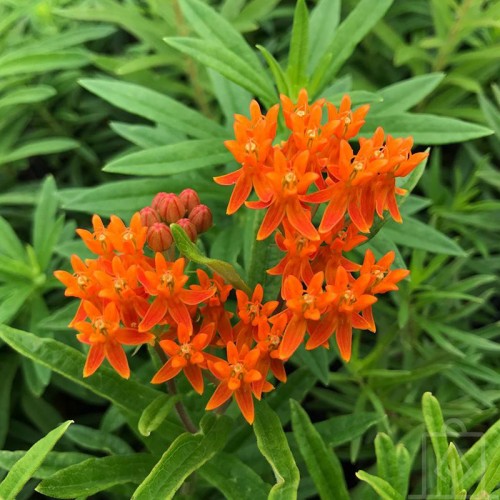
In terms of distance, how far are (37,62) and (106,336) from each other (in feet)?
4.92

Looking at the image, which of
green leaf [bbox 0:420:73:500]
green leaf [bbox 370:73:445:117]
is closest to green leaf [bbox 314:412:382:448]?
green leaf [bbox 0:420:73:500]

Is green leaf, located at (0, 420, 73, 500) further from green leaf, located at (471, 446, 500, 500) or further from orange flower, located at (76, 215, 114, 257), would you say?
green leaf, located at (471, 446, 500, 500)

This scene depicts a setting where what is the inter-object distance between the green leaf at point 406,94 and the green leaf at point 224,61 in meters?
0.45

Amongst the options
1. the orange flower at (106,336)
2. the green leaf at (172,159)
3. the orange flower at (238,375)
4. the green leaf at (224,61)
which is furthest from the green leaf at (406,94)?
the orange flower at (106,336)

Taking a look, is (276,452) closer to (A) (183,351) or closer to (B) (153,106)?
(A) (183,351)

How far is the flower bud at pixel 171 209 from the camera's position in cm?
161

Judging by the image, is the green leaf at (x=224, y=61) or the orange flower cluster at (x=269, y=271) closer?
the orange flower cluster at (x=269, y=271)

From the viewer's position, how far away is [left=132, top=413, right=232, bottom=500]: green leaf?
1.47m

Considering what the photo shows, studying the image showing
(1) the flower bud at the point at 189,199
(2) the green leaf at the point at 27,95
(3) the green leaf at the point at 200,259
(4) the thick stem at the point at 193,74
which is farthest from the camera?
(4) the thick stem at the point at 193,74

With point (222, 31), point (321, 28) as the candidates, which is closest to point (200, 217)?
point (222, 31)

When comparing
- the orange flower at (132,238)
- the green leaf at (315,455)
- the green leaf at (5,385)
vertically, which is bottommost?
the green leaf at (5,385)

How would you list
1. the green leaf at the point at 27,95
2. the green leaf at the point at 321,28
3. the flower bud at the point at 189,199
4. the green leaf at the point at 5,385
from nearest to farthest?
the flower bud at the point at 189,199 → the green leaf at the point at 321,28 → the green leaf at the point at 5,385 → the green leaf at the point at 27,95

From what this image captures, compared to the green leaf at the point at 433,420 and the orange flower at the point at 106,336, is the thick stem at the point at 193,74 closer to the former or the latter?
the orange flower at the point at 106,336

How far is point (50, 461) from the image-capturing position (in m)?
1.76
